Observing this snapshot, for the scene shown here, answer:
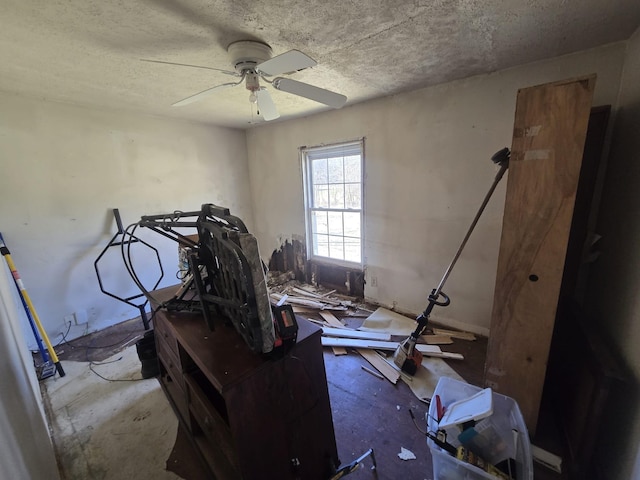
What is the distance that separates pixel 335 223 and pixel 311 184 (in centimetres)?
66

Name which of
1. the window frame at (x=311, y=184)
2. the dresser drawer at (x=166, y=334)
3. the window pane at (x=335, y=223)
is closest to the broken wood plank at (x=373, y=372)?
the window frame at (x=311, y=184)

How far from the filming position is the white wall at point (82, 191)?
232cm

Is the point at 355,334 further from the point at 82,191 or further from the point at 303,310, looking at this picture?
the point at 82,191

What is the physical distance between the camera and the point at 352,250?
3342 mm

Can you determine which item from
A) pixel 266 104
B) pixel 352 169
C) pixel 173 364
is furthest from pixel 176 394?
pixel 352 169

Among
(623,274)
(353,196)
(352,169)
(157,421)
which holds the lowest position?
(157,421)

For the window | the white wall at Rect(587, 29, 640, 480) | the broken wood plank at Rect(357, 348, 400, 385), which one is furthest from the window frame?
the white wall at Rect(587, 29, 640, 480)

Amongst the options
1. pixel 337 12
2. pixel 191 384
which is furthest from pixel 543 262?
pixel 191 384

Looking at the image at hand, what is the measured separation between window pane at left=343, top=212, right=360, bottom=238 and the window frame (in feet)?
0.20

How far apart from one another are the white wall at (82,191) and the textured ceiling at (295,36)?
0.42m

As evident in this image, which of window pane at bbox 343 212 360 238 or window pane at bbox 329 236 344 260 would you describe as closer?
window pane at bbox 343 212 360 238

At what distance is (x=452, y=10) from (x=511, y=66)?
3.58ft

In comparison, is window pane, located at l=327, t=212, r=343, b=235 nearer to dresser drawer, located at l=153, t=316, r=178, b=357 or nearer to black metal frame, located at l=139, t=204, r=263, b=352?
black metal frame, located at l=139, t=204, r=263, b=352

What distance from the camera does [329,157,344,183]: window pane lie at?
3215 millimetres
